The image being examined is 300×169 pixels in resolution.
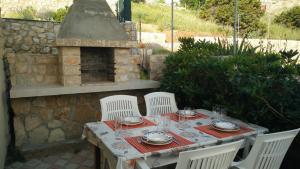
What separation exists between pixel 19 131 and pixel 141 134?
2.44 meters

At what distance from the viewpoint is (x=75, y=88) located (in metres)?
3.88

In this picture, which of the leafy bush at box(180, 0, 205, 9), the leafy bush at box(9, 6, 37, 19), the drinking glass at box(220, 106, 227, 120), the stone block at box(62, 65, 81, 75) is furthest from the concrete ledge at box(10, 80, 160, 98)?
the leafy bush at box(180, 0, 205, 9)

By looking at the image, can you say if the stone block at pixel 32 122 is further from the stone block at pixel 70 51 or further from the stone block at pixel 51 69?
the stone block at pixel 70 51

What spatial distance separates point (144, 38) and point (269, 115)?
16.3 ft

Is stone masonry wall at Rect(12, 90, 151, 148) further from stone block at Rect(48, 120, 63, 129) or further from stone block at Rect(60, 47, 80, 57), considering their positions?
stone block at Rect(60, 47, 80, 57)

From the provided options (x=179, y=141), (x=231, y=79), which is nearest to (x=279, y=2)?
(x=231, y=79)

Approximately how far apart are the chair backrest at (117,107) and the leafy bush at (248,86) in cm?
93

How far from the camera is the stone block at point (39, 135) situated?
3930 millimetres

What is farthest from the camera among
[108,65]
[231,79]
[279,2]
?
[279,2]

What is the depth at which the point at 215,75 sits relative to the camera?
3.41 m

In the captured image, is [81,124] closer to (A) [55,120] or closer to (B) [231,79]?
(A) [55,120]

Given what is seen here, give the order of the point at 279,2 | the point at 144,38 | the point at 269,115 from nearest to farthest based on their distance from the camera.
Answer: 1. the point at 269,115
2. the point at 144,38
3. the point at 279,2

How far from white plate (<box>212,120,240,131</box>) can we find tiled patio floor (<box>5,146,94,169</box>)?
1.92 meters

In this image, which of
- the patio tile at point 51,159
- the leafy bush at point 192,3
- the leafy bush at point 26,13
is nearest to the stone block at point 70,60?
the patio tile at point 51,159
